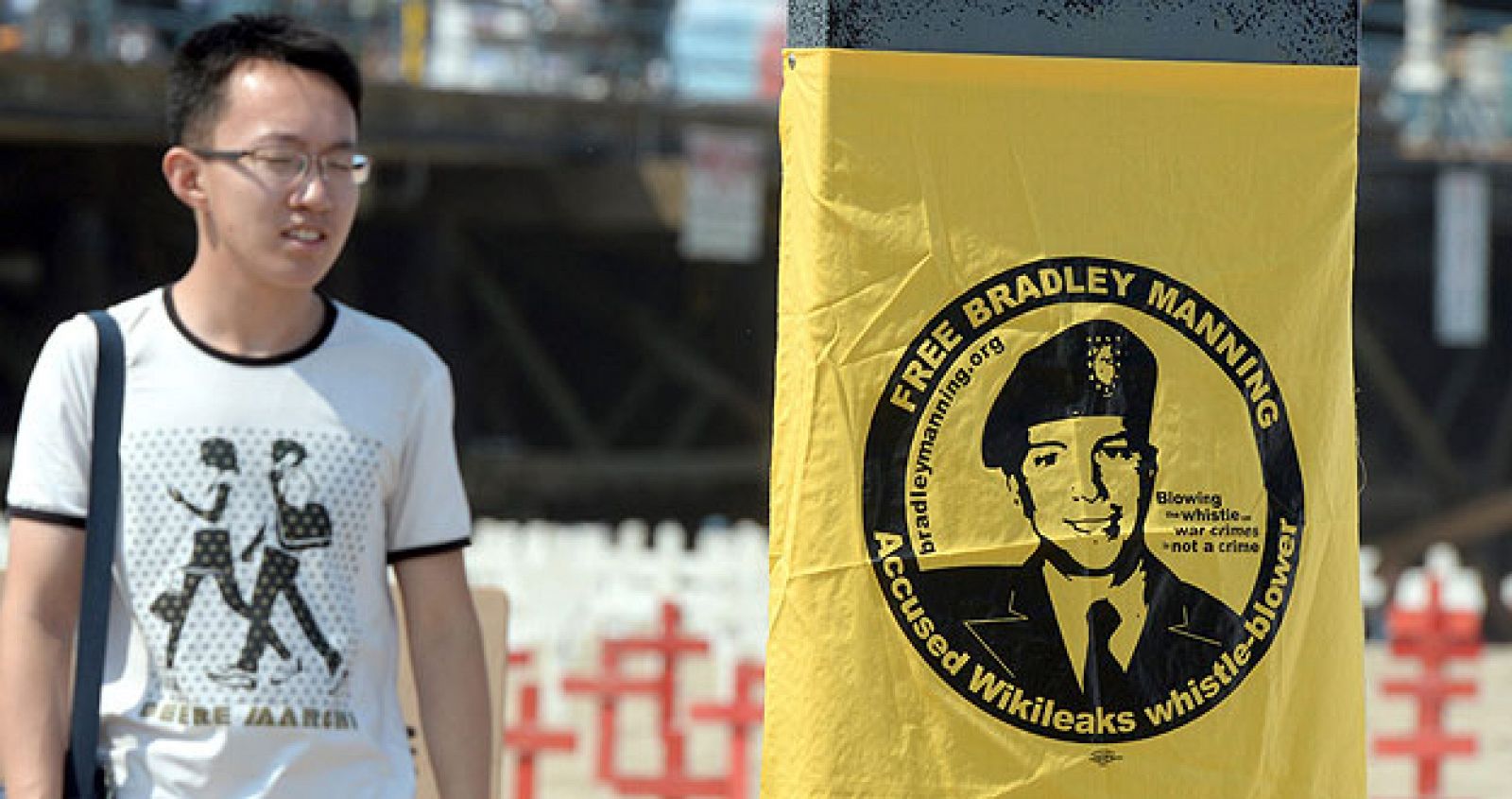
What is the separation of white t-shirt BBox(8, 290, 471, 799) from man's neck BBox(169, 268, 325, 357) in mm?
21

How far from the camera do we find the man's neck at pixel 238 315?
255 centimetres

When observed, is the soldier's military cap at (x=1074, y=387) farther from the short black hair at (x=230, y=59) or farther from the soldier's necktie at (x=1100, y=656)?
the short black hair at (x=230, y=59)

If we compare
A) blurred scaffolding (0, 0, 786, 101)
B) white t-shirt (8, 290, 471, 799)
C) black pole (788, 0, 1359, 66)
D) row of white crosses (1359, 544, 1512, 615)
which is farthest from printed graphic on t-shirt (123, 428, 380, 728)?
blurred scaffolding (0, 0, 786, 101)

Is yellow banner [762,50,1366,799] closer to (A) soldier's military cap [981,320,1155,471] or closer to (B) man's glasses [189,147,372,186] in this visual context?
(A) soldier's military cap [981,320,1155,471]

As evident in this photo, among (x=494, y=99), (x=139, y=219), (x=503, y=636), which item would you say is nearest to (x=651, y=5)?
(x=494, y=99)

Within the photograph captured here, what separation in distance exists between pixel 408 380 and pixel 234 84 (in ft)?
1.33

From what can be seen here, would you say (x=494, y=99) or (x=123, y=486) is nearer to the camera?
(x=123, y=486)

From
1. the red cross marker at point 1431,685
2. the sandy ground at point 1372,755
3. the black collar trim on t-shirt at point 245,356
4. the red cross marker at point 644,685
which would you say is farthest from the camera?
the sandy ground at point 1372,755

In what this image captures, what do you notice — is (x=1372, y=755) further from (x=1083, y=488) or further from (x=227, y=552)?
(x=227, y=552)

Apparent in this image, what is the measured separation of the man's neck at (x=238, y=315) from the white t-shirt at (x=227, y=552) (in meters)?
0.02

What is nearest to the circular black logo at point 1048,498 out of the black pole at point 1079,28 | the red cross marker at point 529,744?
the black pole at point 1079,28

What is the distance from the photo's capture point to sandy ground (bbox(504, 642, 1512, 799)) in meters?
9.05

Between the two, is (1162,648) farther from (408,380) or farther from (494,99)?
(494,99)

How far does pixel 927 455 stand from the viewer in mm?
2260
